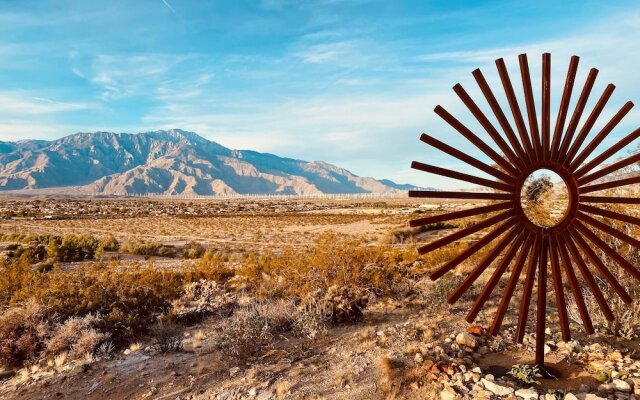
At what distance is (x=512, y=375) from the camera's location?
560cm

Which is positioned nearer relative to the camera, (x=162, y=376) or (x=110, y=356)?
(x=162, y=376)

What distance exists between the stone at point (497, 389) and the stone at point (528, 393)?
9 centimetres

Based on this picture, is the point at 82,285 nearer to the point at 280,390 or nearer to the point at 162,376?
the point at 162,376

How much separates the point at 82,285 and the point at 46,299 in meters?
1.94

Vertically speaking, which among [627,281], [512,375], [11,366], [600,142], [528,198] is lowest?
[11,366]

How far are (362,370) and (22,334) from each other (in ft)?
23.0

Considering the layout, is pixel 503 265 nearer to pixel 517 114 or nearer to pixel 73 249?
pixel 517 114

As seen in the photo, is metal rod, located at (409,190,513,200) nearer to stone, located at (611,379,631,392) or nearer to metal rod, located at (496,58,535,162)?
metal rod, located at (496,58,535,162)

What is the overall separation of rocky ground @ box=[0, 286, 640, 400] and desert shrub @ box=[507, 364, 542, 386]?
0.08 metres

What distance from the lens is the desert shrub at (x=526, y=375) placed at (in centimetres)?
539

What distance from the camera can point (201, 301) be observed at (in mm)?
11906

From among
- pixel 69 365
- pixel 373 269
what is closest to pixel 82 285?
pixel 69 365

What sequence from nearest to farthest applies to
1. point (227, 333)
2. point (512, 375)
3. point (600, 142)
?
point (600, 142) < point (512, 375) < point (227, 333)

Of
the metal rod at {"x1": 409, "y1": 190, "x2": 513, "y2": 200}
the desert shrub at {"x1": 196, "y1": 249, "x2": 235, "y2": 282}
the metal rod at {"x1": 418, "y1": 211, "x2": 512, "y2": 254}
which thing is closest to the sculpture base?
the metal rod at {"x1": 418, "y1": 211, "x2": 512, "y2": 254}
